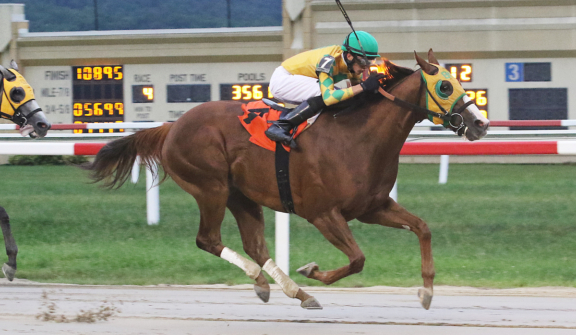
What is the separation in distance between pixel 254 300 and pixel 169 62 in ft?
44.8

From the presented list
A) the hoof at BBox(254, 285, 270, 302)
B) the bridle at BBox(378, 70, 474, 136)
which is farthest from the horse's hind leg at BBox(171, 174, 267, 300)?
the bridle at BBox(378, 70, 474, 136)

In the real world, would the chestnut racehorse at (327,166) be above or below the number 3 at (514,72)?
below

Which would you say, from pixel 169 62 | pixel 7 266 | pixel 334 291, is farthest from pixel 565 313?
pixel 169 62

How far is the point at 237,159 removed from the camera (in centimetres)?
470

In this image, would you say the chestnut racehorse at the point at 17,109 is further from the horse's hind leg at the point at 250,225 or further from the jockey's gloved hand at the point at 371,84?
the jockey's gloved hand at the point at 371,84

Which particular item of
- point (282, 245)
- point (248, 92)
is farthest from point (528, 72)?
point (282, 245)

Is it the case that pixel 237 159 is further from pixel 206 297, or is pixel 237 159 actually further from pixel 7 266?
pixel 7 266

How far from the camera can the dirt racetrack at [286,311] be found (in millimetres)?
4148

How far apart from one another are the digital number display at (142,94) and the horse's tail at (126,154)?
1222cm

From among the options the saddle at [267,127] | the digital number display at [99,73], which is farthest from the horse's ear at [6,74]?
the digital number display at [99,73]

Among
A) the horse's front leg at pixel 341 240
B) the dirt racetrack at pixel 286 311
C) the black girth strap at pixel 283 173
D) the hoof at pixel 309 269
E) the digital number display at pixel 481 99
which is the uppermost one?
the digital number display at pixel 481 99

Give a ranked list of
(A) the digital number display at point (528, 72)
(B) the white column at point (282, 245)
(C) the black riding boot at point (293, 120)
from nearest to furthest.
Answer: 1. (C) the black riding boot at point (293, 120)
2. (B) the white column at point (282, 245)
3. (A) the digital number display at point (528, 72)

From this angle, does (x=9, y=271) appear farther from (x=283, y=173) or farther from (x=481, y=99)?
(x=481, y=99)

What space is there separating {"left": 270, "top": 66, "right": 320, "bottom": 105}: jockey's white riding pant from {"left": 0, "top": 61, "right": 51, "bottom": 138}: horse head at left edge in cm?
165
